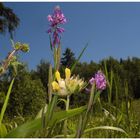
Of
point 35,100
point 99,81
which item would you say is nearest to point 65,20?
point 99,81

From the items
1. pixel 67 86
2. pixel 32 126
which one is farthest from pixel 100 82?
pixel 32 126

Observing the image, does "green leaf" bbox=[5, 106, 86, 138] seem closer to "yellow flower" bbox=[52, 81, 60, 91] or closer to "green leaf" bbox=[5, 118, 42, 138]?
"green leaf" bbox=[5, 118, 42, 138]

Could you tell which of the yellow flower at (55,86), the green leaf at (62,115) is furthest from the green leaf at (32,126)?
the yellow flower at (55,86)

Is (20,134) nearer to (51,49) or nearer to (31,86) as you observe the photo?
(51,49)

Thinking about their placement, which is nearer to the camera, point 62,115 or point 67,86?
point 67,86

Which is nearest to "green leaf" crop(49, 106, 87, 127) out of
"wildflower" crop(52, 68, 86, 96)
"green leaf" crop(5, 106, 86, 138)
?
"green leaf" crop(5, 106, 86, 138)

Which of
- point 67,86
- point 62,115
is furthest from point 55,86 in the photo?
point 62,115

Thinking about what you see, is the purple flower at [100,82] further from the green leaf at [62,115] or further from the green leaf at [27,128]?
the green leaf at [27,128]

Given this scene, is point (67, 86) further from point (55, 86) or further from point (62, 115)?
point (62, 115)

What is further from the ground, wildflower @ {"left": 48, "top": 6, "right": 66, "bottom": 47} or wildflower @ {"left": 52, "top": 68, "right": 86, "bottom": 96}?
wildflower @ {"left": 48, "top": 6, "right": 66, "bottom": 47}

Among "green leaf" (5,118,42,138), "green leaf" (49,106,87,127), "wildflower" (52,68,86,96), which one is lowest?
"green leaf" (5,118,42,138)

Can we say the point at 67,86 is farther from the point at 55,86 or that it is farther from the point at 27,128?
the point at 27,128

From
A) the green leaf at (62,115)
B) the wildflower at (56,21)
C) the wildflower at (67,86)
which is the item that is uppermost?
the wildflower at (56,21)

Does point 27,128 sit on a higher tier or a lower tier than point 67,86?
lower
